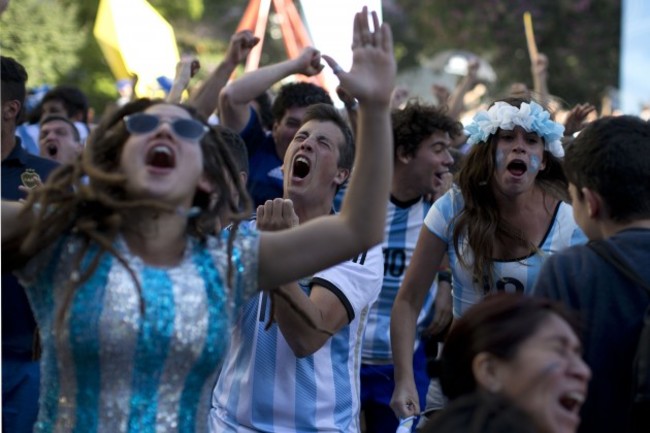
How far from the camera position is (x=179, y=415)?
10.4 ft

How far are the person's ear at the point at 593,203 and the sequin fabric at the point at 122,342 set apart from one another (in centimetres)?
121

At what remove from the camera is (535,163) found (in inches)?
205

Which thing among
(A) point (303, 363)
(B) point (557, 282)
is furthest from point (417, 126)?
(B) point (557, 282)

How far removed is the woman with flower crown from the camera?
5.02 metres

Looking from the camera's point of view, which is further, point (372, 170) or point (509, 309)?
point (372, 170)

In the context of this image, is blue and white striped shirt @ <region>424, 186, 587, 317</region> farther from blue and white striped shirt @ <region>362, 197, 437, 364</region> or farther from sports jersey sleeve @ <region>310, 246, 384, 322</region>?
blue and white striped shirt @ <region>362, 197, 437, 364</region>

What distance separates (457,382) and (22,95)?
3.35 m

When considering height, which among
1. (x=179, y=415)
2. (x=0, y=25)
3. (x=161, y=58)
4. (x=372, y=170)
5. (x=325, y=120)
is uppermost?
(x=0, y=25)

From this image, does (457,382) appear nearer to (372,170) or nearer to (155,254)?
(372,170)

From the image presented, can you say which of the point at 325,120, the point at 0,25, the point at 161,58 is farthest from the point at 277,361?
the point at 0,25

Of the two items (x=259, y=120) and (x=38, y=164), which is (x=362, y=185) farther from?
(x=259, y=120)

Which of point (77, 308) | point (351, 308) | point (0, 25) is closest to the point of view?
point (77, 308)

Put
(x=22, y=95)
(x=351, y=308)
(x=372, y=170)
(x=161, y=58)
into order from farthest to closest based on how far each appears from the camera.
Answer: (x=161, y=58), (x=22, y=95), (x=351, y=308), (x=372, y=170)

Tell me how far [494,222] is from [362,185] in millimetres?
1907
